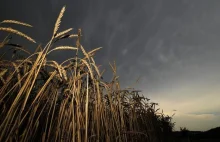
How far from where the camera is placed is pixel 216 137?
31.1 feet

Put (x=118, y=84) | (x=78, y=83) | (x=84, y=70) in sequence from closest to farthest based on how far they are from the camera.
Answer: (x=78, y=83) → (x=84, y=70) → (x=118, y=84)

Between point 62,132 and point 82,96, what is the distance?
0.33 meters

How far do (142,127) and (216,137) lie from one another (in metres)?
7.35

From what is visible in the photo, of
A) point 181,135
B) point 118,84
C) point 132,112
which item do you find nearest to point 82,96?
point 118,84

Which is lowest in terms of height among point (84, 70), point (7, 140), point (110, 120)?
point (7, 140)

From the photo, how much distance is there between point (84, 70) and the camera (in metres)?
2.03

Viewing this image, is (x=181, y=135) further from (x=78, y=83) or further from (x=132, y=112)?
(x=78, y=83)

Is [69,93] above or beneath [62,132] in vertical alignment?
above

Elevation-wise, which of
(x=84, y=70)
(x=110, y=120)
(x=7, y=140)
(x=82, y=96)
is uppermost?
(x=84, y=70)

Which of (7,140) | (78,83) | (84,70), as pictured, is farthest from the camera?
(84,70)

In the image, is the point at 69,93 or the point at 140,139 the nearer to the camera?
the point at 69,93

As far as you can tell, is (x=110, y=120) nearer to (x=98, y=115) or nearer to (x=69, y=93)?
(x=98, y=115)

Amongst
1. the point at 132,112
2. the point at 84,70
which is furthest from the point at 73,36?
the point at 132,112

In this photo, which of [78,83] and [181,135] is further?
[181,135]
